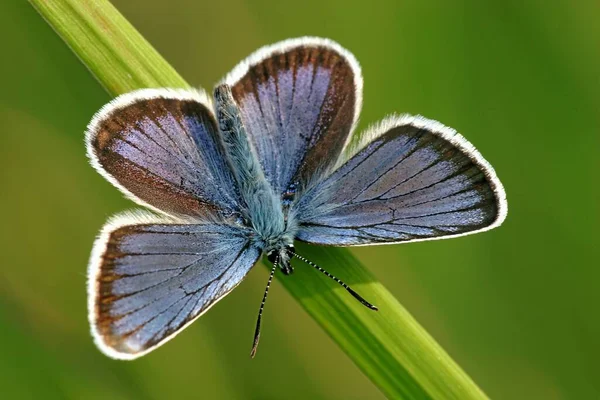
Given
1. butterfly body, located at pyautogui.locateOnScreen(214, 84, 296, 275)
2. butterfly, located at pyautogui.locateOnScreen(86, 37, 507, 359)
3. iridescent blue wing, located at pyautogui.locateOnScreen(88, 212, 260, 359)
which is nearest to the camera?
iridescent blue wing, located at pyautogui.locateOnScreen(88, 212, 260, 359)

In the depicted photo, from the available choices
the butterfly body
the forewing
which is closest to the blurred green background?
the forewing

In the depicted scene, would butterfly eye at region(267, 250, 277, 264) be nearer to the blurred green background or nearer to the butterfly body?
the butterfly body

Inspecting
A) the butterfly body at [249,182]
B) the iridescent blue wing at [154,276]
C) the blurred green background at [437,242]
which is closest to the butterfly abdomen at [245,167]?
the butterfly body at [249,182]

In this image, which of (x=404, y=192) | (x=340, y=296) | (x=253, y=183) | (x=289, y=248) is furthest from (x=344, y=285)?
(x=253, y=183)

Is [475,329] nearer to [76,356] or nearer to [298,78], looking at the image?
[298,78]

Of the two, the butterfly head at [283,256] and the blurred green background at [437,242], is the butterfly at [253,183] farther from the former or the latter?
the blurred green background at [437,242]

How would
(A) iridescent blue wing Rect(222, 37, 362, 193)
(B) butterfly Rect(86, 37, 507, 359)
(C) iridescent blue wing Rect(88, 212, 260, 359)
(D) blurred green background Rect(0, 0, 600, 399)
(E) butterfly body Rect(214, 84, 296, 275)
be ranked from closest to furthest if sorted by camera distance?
(C) iridescent blue wing Rect(88, 212, 260, 359), (B) butterfly Rect(86, 37, 507, 359), (E) butterfly body Rect(214, 84, 296, 275), (A) iridescent blue wing Rect(222, 37, 362, 193), (D) blurred green background Rect(0, 0, 600, 399)
